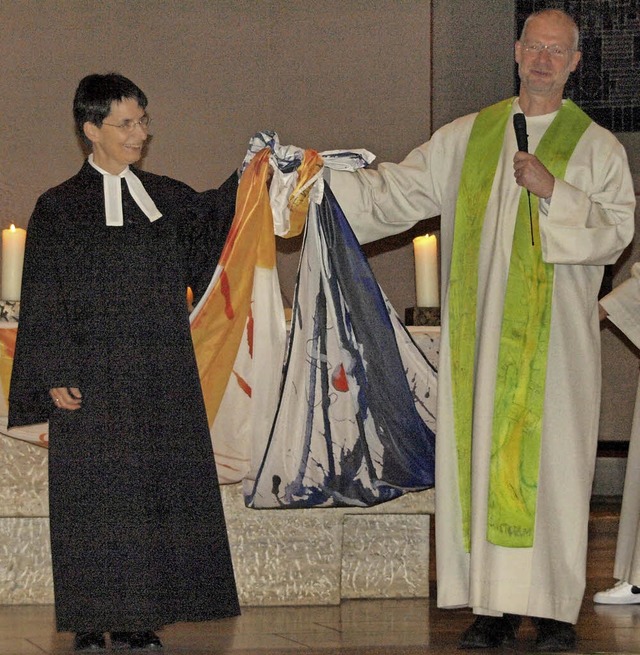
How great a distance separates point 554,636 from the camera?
411 centimetres

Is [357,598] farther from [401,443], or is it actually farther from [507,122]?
[507,122]

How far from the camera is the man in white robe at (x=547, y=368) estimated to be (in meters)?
4.16

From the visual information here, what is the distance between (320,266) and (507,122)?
2.62 feet

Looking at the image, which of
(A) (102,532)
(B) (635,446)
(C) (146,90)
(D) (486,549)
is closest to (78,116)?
(A) (102,532)

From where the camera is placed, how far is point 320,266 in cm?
464

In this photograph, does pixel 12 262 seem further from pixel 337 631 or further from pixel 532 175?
pixel 532 175

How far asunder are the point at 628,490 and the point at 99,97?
8.36ft

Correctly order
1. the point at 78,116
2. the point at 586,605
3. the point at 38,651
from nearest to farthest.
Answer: the point at 38,651, the point at 78,116, the point at 586,605

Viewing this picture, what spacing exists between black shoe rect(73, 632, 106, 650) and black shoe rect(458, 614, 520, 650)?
1.12 meters

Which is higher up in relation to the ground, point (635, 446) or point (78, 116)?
point (78, 116)

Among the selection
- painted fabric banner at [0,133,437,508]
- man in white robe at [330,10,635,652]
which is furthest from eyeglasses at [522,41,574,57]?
painted fabric banner at [0,133,437,508]

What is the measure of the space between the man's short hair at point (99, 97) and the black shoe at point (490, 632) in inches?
77.6

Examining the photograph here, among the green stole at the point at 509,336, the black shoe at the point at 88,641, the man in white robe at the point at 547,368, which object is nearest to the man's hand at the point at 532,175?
the man in white robe at the point at 547,368

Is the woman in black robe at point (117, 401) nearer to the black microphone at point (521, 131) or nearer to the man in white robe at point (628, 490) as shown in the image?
the black microphone at point (521, 131)
